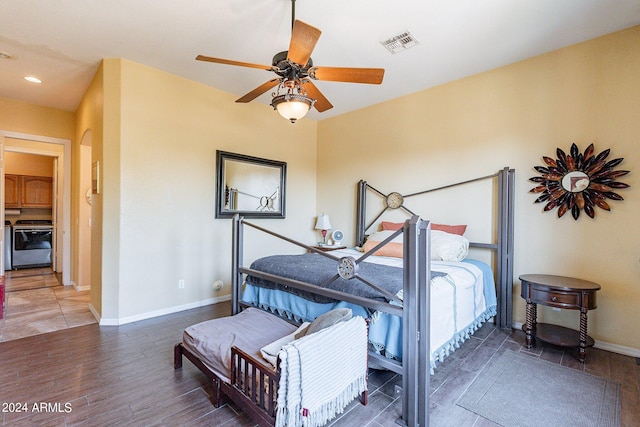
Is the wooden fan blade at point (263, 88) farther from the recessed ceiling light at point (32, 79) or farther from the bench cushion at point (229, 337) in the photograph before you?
the recessed ceiling light at point (32, 79)

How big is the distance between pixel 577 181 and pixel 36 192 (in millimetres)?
9668

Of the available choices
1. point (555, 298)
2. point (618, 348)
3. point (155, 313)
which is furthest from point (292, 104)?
point (618, 348)

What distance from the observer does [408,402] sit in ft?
5.73

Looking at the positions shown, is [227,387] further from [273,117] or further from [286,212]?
[273,117]

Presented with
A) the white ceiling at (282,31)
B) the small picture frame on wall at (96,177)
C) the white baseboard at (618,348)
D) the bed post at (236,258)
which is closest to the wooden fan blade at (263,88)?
the white ceiling at (282,31)

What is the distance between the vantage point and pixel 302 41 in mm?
1866

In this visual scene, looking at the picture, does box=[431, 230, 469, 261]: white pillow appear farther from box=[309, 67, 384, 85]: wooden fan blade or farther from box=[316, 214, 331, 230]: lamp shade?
box=[316, 214, 331, 230]: lamp shade

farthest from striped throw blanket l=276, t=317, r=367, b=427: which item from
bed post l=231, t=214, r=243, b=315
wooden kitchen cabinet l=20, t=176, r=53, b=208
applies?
wooden kitchen cabinet l=20, t=176, r=53, b=208

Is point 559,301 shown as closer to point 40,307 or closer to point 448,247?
point 448,247

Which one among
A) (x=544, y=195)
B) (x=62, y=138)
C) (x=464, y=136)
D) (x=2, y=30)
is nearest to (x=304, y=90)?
(x=464, y=136)

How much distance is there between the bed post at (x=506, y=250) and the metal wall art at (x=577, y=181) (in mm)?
243

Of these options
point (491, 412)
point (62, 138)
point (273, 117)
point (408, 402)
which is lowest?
point (491, 412)

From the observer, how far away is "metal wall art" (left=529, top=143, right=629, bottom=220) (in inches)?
107

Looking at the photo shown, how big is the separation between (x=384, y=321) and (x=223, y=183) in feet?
9.83
